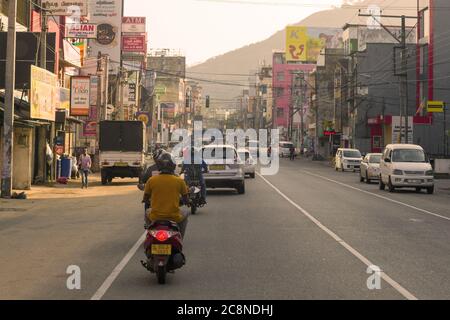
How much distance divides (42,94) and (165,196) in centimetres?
1965

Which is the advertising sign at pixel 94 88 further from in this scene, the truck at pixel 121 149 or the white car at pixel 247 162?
the white car at pixel 247 162

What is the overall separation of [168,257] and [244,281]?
105 centimetres

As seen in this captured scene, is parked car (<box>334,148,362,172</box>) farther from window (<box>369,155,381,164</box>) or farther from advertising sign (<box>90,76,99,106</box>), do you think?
advertising sign (<box>90,76,99,106</box>)

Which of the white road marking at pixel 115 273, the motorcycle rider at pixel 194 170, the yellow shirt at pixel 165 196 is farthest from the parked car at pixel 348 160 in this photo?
the yellow shirt at pixel 165 196

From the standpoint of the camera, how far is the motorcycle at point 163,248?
908 centimetres

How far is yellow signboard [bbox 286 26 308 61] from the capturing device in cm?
14426

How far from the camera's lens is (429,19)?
223 ft

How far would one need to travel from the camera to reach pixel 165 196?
9633mm

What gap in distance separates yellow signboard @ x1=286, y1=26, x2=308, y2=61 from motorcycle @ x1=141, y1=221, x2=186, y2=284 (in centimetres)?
13733

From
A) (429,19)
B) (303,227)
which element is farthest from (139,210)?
(429,19)

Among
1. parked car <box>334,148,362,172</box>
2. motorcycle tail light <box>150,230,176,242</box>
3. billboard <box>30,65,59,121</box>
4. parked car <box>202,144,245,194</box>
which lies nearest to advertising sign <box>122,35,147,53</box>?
parked car <box>334,148,362,172</box>

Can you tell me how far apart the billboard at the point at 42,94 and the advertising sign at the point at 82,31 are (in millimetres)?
6964

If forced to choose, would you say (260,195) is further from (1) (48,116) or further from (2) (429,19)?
(2) (429,19)
